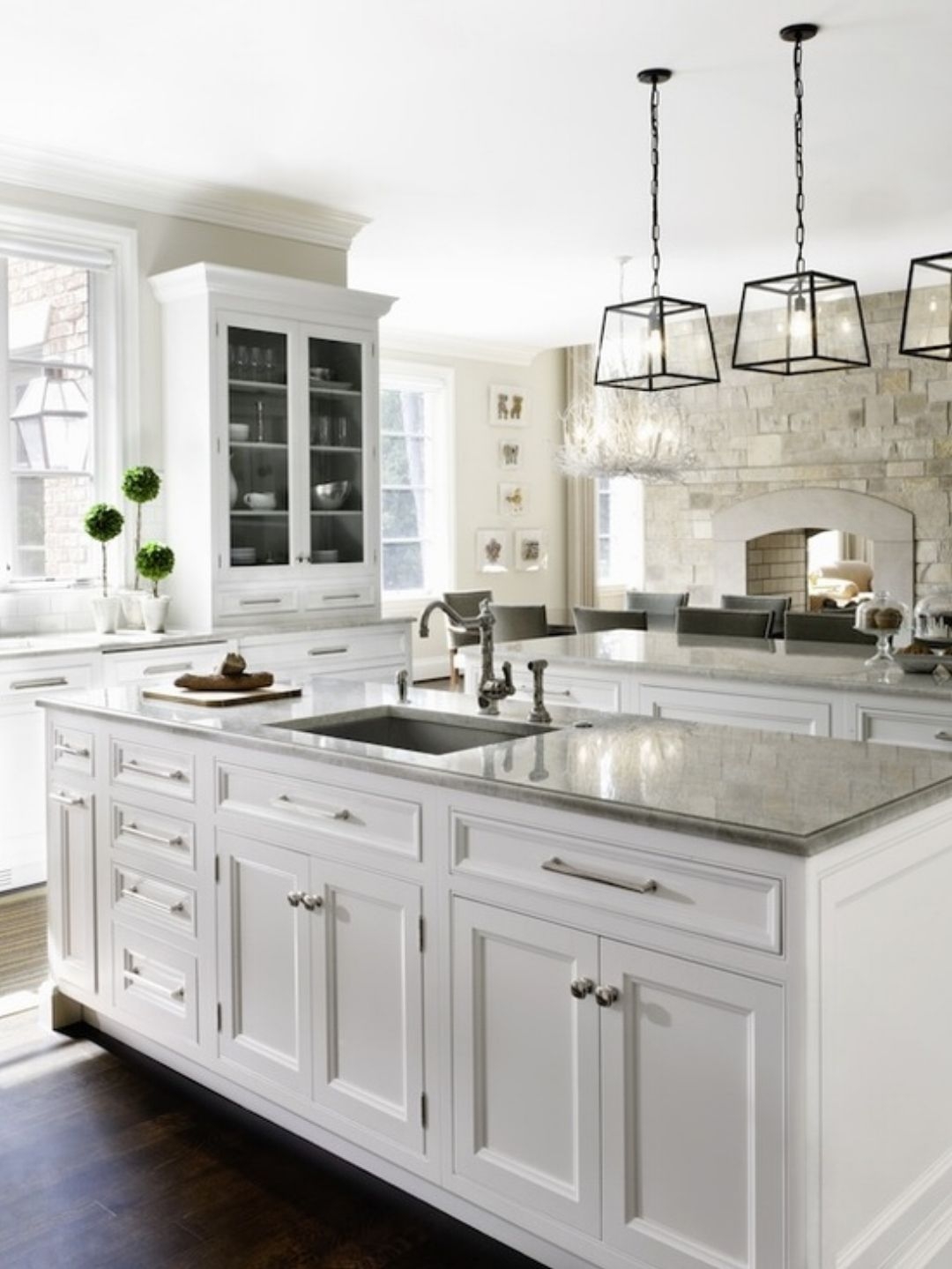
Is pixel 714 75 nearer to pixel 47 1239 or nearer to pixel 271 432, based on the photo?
pixel 271 432

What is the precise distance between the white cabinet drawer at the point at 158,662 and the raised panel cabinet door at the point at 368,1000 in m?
2.46

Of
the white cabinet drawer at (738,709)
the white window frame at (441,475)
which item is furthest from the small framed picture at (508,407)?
the white cabinet drawer at (738,709)

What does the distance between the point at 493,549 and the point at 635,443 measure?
2.29 meters

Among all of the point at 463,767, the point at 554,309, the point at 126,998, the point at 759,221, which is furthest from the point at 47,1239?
the point at 554,309

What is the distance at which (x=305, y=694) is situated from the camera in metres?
3.20

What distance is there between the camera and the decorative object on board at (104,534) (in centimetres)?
510

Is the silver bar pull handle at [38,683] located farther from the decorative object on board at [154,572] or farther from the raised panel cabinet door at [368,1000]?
the raised panel cabinet door at [368,1000]

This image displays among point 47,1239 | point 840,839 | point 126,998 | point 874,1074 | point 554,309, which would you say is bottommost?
point 47,1239

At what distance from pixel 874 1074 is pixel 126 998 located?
187 cm

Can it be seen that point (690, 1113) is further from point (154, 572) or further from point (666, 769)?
point (154, 572)

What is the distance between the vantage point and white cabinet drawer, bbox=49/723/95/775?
10.2ft

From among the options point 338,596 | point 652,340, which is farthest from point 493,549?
point 652,340

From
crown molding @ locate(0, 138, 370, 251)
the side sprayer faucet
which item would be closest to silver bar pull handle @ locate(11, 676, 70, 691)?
crown molding @ locate(0, 138, 370, 251)

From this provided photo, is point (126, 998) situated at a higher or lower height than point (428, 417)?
lower
